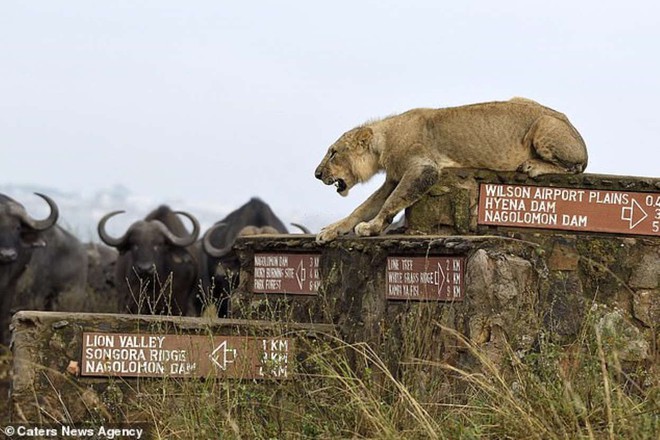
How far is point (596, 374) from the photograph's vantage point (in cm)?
691

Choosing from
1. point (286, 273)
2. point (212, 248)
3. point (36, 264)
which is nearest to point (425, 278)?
point (286, 273)

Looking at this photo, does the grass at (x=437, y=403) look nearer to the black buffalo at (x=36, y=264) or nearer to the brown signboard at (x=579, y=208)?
the brown signboard at (x=579, y=208)

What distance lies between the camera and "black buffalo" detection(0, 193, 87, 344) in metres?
19.3

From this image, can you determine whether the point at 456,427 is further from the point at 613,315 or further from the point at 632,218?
the point at 632,218

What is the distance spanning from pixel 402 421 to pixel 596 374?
99cm

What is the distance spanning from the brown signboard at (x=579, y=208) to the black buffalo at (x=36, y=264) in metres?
11.1

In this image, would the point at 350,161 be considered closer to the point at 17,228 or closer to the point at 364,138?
the point at 364,138

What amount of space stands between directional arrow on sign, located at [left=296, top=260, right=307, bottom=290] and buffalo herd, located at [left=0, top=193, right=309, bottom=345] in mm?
8434

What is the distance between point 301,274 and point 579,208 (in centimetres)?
207

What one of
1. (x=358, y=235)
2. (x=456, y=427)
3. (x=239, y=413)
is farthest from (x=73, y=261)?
(x=456, y=427)

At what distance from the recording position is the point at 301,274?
33.2ft

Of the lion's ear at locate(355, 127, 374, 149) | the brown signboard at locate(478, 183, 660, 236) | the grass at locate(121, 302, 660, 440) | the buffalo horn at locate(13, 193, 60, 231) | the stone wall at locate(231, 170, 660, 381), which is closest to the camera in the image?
the grass at locate(121, 302, 660, 440)

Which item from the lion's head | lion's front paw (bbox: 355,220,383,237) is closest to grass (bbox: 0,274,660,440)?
lion's front paw (bbox: 355,220,383,237)

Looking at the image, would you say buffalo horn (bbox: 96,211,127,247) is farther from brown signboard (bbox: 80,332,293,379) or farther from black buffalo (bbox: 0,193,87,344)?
brown signboard (bbox: 80,332,293,379)
